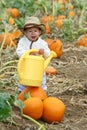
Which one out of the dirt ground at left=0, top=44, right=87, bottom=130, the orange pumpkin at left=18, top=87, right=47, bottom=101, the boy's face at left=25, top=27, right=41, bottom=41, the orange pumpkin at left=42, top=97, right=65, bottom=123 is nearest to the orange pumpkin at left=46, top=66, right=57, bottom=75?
the dirt ground at left=0, top=44, right=87, bottom=130

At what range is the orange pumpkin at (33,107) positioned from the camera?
4254 mm

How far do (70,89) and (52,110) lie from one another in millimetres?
993

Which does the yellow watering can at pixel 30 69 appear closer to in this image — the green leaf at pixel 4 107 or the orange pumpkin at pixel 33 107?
the orange pumpkin at pixel 33 107

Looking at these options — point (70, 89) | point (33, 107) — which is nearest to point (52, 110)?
point (33, 107)

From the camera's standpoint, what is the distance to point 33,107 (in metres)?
4.25

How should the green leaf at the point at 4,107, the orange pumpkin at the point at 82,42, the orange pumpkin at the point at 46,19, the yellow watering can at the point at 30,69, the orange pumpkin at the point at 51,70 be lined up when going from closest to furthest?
the green leaf at the point at 4,107 < the yellow watering can at the point at 30,69 < the orange pumpkin at the point at 51,70 < the orange pumpkin at the point at 82,42 < the orange pumpkin at the point at 46,19

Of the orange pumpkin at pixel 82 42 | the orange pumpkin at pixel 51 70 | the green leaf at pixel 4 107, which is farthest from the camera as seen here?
the orange pumpkin at pixel 82 42

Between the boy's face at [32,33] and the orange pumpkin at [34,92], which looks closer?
the orange pumpkin at [34,92]

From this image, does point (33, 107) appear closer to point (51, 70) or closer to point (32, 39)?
point (32, 39)

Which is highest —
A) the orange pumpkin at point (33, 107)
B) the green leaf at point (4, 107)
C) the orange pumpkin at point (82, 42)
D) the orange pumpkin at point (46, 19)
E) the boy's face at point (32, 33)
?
the boy's face at point (32, 33)

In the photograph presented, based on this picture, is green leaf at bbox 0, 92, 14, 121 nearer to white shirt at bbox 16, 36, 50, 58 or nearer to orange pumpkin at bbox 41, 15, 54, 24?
white shirt at bbox 16, 36, 50, 58

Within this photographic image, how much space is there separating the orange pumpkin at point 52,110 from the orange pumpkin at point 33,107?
0.06 meters

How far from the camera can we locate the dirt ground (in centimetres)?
→ 424

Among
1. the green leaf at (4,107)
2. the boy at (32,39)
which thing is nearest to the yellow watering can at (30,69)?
the boy at (32,39)
